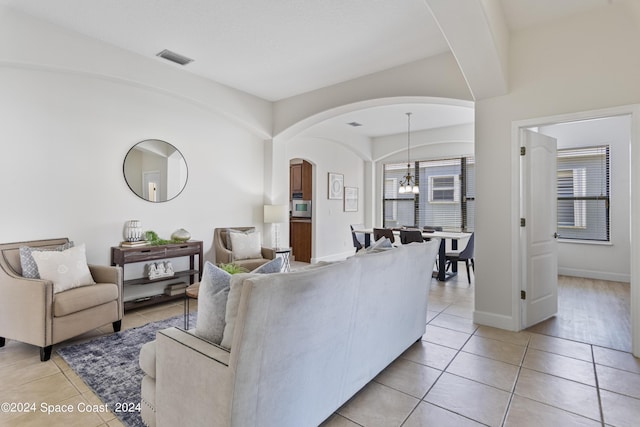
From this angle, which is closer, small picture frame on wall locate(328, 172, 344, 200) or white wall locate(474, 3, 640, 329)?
white wall locate(474, 3, 640, 329)

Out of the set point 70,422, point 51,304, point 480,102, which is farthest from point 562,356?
point 51,304

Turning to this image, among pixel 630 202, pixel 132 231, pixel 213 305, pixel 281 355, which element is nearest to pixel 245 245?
pixel 132 231

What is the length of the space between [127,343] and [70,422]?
3.58 ft

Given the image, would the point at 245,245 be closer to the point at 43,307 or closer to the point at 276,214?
the point at 276,214

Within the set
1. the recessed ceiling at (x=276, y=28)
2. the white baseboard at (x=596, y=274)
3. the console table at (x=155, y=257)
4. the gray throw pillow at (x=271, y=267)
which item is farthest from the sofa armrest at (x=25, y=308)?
the white baseboard at (x=596, y=274)

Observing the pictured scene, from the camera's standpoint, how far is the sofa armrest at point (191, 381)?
4.32 feet

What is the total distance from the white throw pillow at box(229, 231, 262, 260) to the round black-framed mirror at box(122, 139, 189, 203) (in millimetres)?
1021

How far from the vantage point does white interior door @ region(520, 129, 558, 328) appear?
11.0ft

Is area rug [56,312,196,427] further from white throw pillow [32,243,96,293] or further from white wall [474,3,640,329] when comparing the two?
white wall [474,3,640,329]

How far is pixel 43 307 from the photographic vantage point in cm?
256

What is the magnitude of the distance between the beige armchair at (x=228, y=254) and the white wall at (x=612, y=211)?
500 centimetres

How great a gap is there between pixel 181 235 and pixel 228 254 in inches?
26.6

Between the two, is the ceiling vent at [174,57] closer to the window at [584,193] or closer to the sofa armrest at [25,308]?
the sofa armrest at [25,308]

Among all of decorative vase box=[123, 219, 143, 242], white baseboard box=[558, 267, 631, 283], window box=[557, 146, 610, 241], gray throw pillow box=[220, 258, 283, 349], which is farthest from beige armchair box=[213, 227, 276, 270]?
window box=[557, 146, 610, 241]
